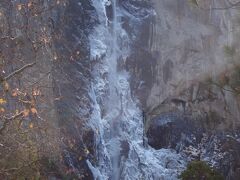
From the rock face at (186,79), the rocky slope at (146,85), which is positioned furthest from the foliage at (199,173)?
the rock face at (186,79)

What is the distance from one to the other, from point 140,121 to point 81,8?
313cm

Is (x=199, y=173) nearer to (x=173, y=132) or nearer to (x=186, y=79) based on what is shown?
(x=173, y=132)

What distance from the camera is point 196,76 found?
13.0m

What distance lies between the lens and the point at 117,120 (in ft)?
40.8

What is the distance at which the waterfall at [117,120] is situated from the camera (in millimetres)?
12094

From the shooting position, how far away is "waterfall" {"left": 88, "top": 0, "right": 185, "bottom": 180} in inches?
476

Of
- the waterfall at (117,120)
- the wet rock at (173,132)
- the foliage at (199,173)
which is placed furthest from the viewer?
the wet rock at (173,132)

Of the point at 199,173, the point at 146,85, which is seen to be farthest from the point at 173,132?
the point at 199,173

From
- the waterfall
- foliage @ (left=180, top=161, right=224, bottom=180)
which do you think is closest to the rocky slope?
the waterfall

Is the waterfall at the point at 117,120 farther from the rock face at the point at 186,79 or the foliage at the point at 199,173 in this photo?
the foliage at the point at 199,173

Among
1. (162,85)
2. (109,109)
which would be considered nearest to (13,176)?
(109,109)

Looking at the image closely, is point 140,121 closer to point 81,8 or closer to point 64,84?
point 64,84

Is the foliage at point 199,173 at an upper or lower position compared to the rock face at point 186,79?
lower

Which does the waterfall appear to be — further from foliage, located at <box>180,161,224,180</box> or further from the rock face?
foliage, located at <box>180,161,224,180</box>
